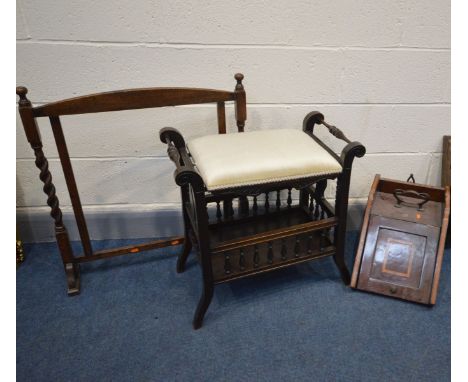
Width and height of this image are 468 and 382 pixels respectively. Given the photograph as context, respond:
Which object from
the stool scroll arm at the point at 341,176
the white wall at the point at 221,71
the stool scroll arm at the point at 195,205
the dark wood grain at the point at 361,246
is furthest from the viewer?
the dark wood grain at the point at 361,246

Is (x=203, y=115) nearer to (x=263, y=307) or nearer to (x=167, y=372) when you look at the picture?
(x=263, y=307)

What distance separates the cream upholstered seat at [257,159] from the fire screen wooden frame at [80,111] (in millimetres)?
157

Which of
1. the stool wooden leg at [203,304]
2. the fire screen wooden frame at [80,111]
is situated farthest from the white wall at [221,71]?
the stool wooden leg at [203,304]

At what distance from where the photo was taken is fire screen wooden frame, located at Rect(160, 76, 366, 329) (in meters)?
1.15

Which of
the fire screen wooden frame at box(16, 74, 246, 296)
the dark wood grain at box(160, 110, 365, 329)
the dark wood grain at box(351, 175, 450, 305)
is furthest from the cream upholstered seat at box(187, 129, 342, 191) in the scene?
the dark wood grain at box(351, 175, 450, 305)

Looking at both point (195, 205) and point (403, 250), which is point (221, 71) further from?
point (403, 250)

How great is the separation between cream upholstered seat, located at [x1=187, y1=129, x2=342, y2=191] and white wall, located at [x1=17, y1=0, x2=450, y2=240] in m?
0.32

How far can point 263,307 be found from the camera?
4.61 ft

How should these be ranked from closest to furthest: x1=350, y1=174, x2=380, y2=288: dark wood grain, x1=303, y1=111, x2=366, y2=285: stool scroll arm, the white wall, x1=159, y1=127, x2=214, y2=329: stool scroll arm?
x1=159, y1=127, x2=214, y2=329: stool scroll arm
x1=303, y1=111, x2=366, y2=285: stool scroll arm
the white wall
x1=350, y1=174, x2=380, y2=288: dark wood grain

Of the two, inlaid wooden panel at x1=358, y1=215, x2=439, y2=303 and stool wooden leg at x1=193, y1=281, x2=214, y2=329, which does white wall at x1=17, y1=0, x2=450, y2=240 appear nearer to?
inlaid wooden panel at x1=358, y1=215, x2=439, y2=303

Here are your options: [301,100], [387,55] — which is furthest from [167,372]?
[387,55]

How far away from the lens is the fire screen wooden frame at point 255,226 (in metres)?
1.15

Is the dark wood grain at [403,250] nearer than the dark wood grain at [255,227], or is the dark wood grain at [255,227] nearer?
the dark wood grain at [255,227]

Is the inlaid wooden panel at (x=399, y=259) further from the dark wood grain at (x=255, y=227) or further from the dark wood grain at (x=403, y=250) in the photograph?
the dark wood grain at (x=255, y=227)
